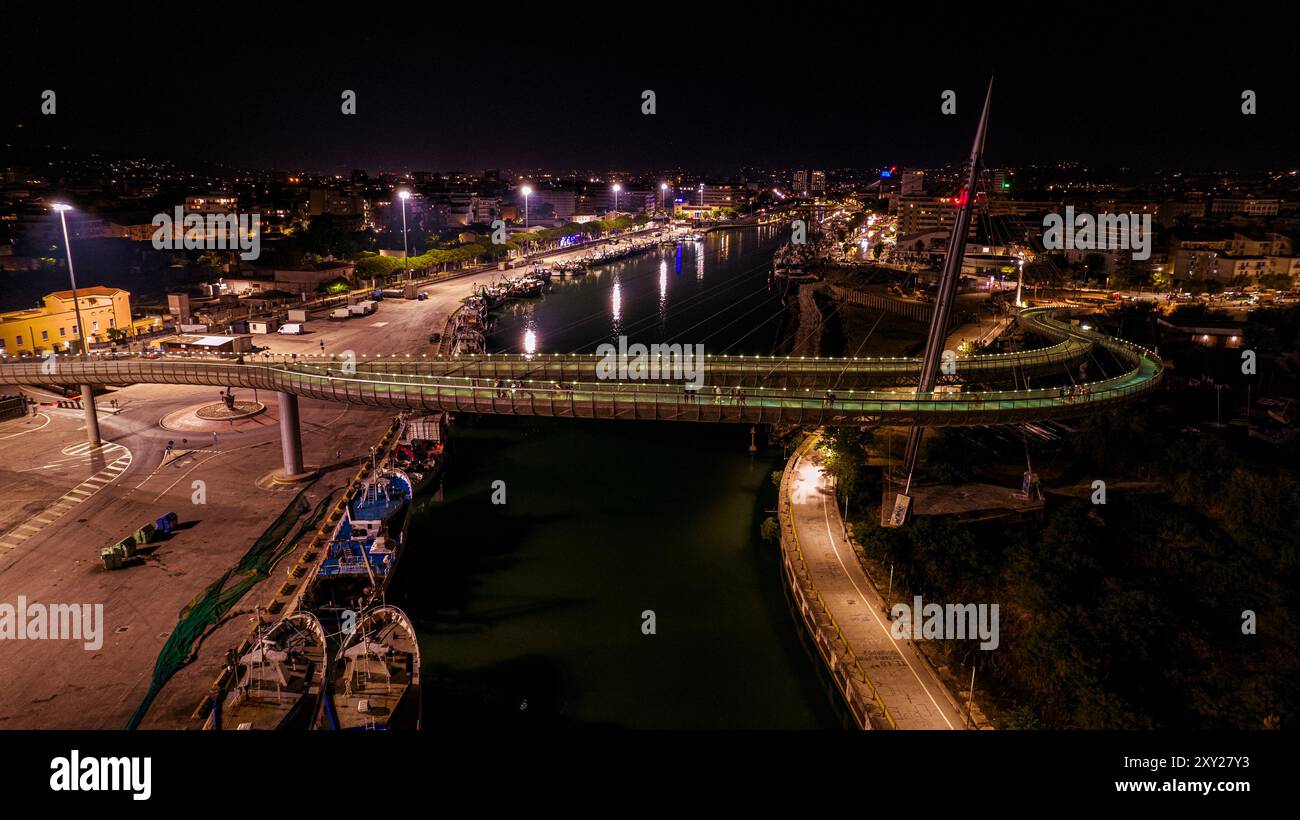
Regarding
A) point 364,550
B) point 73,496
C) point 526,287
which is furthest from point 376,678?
point 526,287

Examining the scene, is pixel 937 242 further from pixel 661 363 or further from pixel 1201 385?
pixel 661 363

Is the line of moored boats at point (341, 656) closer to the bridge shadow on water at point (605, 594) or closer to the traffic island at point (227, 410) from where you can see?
the bridge shadow on water at point (605, 594)

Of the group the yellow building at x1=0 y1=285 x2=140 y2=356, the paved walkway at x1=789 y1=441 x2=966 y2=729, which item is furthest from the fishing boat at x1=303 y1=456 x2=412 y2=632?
the yellow building at x1=0 y1=285 x2=140 y2=356

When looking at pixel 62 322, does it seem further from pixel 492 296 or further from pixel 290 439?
pixel 492 296

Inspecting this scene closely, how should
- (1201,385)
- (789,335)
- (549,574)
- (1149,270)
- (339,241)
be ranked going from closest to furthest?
1. (549,574)
2. (1201,385)
3. (789,335)
4. (1149,270)
5. (339,241)
